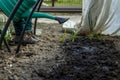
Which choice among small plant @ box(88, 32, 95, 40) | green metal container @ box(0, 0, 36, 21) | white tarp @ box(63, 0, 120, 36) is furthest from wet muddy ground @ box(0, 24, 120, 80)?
green metal container @ box(0, 0, 36, 21)

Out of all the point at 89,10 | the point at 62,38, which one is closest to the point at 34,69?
the point at 62,38

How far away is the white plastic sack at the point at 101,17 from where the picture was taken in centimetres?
596

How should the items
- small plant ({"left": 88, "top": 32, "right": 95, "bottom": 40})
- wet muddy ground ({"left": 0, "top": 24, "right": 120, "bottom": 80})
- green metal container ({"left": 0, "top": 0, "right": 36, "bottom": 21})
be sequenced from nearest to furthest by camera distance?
1. wet muddy ground ({"left": 0, "top": 24, "right": 120, "bottom": 80})
2. green metal container ({"left": 0, "top": 0, "right": 36, "bottom": 21})
3. small plant ({"left": 88, "top": 32, "right": 95, "bottom": 40})

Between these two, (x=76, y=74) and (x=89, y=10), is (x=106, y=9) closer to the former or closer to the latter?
(x=89, y=10)

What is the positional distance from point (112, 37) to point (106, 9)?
49 cm

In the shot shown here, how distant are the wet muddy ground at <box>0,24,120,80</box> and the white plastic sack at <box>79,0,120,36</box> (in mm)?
275

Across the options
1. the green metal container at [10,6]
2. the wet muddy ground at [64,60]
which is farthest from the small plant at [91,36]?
the green metal container at [10,6]

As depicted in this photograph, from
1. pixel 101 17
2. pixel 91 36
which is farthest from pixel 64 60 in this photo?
pixel 101 17

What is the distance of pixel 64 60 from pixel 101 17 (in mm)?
1823

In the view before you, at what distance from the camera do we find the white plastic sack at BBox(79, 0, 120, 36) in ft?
19.6

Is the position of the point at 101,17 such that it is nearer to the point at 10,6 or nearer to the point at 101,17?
the point at 101,17

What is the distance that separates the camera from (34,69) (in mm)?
4145

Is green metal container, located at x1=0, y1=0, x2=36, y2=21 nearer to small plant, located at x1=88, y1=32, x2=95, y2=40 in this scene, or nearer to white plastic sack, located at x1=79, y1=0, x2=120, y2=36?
small plant, located at x1=88, y1=32, x2=95, y2=40

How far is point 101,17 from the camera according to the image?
6082 mm
